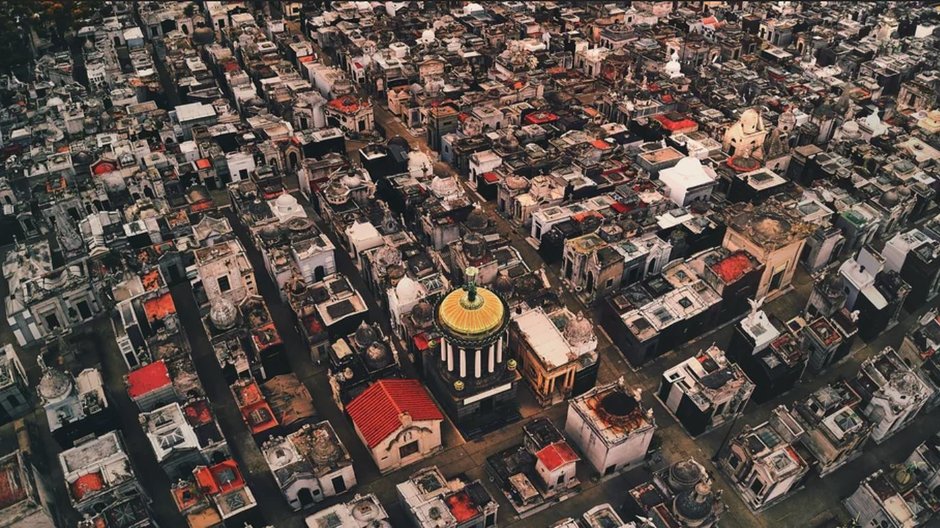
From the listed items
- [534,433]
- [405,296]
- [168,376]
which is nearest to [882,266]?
[534,433]

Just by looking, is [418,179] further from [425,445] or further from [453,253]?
[425,445]

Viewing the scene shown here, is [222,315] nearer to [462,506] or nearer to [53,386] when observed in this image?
[53,386]

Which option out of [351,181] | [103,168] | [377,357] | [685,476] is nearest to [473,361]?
[377,357]

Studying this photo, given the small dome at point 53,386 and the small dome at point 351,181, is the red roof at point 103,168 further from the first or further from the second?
the small dome at point 53,386

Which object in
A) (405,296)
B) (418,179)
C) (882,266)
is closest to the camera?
(405,296)

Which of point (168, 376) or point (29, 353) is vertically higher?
point (168, 376)

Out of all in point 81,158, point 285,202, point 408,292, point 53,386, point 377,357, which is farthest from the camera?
point 81,158
